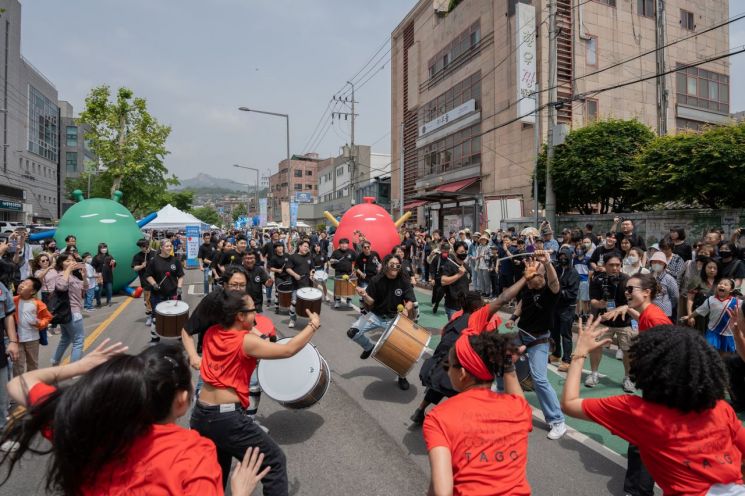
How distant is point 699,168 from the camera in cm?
1356

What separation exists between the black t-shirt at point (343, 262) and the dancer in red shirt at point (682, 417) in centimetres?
997

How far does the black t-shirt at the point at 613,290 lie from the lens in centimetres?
601

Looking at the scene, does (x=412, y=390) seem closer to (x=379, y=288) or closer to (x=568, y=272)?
(x=379, y=288)

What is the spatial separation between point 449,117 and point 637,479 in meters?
27.9

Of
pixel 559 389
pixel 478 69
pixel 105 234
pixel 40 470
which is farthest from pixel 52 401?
pixel 478 69

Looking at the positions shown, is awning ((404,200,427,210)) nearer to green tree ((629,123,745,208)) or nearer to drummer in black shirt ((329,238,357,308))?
green tree ((629,123,745,208))

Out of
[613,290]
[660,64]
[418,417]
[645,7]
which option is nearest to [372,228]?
[613,290]

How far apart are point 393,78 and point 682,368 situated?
126 ft

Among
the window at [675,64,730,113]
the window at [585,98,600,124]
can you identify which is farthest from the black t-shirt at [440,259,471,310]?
the window at [675,64,730,113]

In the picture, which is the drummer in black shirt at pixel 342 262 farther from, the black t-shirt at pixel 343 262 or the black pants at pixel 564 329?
the black pants at pixel 564 329

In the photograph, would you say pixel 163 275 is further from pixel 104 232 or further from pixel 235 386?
pixel 235 386

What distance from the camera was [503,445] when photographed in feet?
6.86

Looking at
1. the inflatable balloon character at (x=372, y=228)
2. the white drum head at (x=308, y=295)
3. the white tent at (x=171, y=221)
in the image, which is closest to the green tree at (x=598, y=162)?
the inflatable balloon character at (x=372, y=228)

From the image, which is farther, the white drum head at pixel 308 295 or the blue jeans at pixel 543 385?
the white drum head at pixel 308 295
